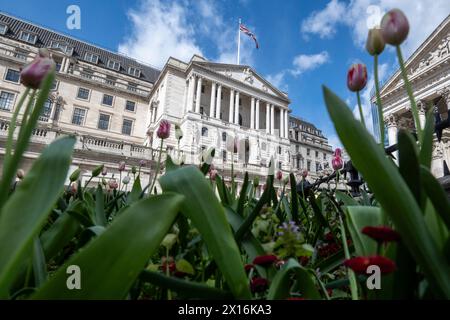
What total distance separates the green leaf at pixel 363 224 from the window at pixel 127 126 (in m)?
24.6

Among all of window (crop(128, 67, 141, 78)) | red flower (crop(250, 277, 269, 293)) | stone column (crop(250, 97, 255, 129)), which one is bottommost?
red flower (crop(250, 277, 269, 293))

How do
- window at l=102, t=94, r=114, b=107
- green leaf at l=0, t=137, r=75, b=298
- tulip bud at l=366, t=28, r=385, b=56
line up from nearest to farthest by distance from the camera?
green leaf at l=0, t=137, r=75, b=298
tulip bud at l=366, t=28, r=385, b=56
window at l=102, t=94, r=114, b=107

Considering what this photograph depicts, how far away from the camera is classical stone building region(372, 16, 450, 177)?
532 inches

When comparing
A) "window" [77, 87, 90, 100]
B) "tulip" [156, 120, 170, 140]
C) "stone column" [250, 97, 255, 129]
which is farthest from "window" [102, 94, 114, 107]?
"tulip" [156, 120, 170, 140]

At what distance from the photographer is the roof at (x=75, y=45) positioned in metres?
24.3

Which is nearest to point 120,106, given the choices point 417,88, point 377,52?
point 417,88

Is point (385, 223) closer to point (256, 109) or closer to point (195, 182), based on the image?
point (195, 182)

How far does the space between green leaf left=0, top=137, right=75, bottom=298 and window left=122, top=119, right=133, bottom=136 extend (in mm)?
24489

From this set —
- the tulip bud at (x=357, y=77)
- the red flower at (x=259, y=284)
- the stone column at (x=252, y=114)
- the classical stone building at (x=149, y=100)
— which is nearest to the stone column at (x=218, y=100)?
the classical stone building at (x=149, y=100)

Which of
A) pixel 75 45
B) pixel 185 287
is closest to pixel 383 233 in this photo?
pixel 185 287

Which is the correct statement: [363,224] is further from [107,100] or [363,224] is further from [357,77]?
[107,100]

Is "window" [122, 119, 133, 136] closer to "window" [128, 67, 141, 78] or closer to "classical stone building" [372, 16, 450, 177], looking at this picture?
"window" [128, 67, 141, 78]

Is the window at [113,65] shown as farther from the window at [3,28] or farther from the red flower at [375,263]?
the red flower at [375,263]

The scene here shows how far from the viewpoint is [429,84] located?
47.5ft
